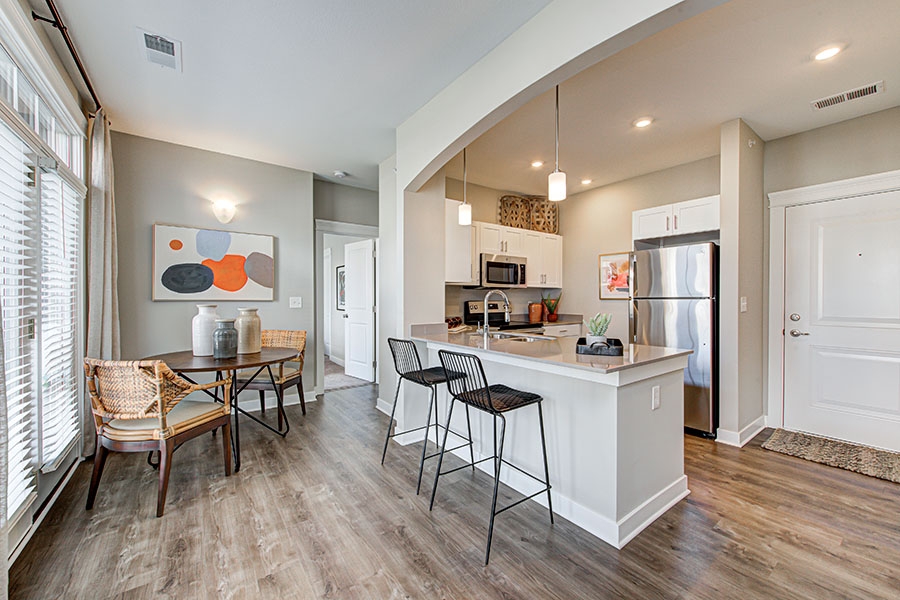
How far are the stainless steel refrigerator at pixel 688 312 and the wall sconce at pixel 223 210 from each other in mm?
4112

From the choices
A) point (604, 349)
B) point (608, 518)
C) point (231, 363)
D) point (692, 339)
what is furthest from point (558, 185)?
point (231, 363)

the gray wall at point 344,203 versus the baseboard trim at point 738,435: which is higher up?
the gray wall at point 344,203

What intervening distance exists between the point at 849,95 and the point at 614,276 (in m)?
2.54

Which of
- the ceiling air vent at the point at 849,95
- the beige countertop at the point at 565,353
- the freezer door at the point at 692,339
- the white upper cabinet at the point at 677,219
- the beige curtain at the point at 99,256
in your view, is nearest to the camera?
the beige countertop at the point at 565,353

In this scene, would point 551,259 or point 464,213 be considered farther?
point 551,259

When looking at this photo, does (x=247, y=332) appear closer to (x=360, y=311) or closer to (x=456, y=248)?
(x=456, y=248)

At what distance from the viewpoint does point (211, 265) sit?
12.6 ft

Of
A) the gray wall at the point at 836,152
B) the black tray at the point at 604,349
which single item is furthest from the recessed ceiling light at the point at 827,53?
the black tray at the point at 604,349

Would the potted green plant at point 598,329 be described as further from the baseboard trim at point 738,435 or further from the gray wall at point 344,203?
the gray wall at point 344,203

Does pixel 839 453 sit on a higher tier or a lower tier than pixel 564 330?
lower

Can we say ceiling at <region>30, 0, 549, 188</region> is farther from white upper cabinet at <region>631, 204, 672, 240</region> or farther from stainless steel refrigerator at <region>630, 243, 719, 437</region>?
white upper cabinet at <region>631, 204, 672, 240</region>

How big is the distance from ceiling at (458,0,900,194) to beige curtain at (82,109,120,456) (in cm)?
304

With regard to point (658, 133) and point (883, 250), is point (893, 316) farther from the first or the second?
point (658, 133)

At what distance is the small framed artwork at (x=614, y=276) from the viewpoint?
4.75 meters
